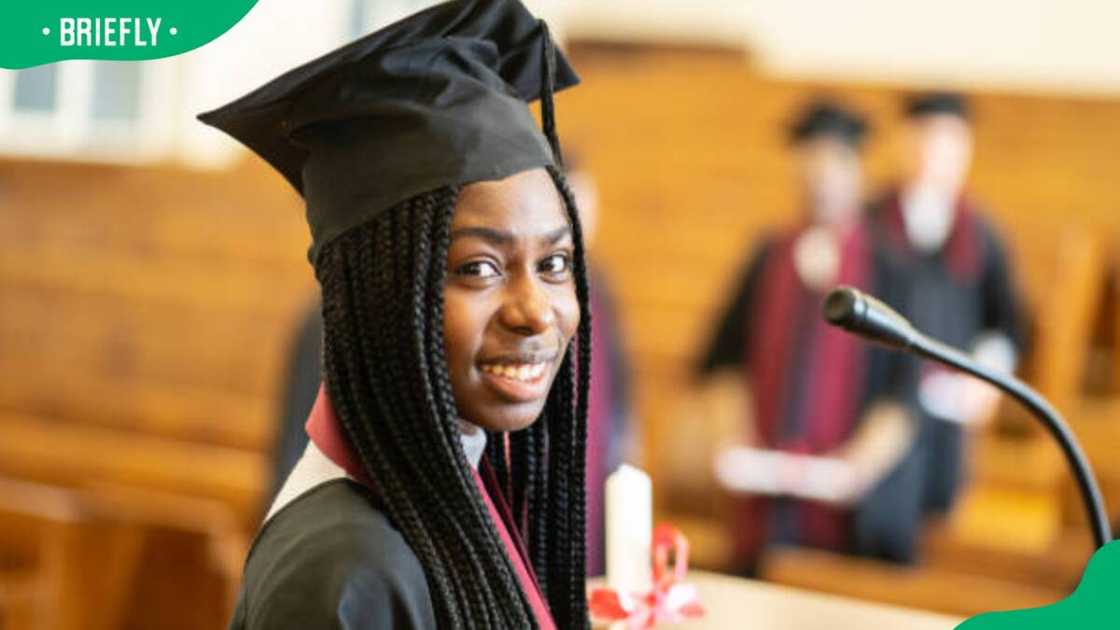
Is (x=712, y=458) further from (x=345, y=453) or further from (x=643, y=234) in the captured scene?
(x=345, y=453)

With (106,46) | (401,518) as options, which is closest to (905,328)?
(401,518)

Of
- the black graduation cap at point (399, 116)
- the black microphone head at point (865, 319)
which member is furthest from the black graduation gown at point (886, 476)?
the black graduation cap at point (399, 116)

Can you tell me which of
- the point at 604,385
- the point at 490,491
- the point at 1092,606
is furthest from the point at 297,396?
the point at 1092,606

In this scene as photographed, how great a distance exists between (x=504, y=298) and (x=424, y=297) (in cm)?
8

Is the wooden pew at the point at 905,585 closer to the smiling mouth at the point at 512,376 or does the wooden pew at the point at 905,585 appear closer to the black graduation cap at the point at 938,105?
the black graduation cap at the point at 938,105

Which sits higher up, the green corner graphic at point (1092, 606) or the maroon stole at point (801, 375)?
the green corner graphic at point (1092, 606)

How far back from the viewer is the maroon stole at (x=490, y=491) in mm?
1375

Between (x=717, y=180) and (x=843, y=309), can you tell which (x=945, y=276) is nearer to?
(x=717, y=180)

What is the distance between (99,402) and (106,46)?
5.11 metres

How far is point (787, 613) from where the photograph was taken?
1.72 metres

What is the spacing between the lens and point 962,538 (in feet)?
18.3

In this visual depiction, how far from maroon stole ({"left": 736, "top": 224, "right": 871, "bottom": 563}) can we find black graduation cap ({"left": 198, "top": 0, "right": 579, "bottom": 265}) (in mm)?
4288

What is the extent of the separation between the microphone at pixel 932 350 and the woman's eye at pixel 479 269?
0.89 feet

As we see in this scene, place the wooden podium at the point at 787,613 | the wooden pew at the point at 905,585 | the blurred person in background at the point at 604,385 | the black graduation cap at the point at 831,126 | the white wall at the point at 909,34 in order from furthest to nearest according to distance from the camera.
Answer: the white wall at the point at 909,34, the black graduation cap at the point at 831,126, the wooden pew at the point at 905,585, the blurred person in background at the point at 604,385, the wooden podium at the point at 787,613
